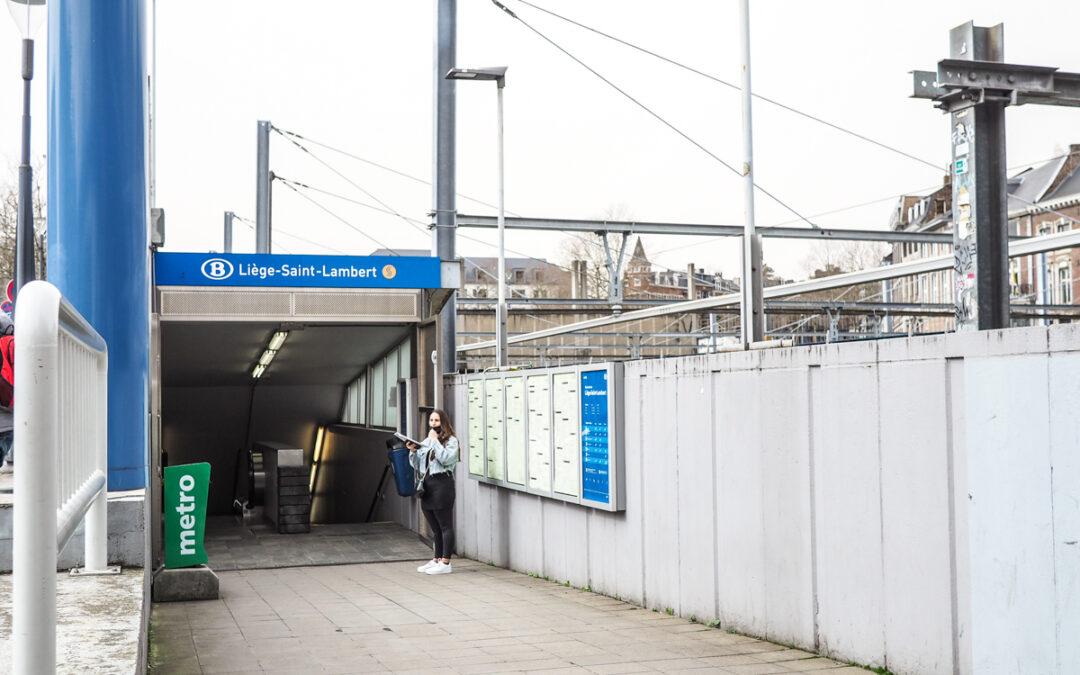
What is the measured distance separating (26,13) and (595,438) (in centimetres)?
790

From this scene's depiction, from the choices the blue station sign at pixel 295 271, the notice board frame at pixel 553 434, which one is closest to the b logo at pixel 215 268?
the blue station sign at pixel 295 271

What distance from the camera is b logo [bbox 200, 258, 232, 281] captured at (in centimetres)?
1378

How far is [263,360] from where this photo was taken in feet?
66.7

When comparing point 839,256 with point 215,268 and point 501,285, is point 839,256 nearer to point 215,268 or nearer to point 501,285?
point 501,285

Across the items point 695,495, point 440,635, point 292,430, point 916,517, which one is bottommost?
point 440,635

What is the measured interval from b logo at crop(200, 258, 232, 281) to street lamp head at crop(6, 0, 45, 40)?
10.0 ft

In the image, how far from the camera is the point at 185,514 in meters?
10.4

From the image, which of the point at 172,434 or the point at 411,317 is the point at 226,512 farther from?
the point at 411,317

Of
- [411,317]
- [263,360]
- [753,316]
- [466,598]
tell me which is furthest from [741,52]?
[263,360]

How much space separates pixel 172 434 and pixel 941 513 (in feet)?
70.0

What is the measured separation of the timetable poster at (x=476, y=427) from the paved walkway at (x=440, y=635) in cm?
219

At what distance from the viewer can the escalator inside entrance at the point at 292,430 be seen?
15.5 meters

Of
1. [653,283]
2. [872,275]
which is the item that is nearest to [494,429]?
[872,275]

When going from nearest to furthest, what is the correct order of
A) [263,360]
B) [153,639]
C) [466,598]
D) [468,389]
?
[153,639] → [466,598] → [468,389] → [263,360]
